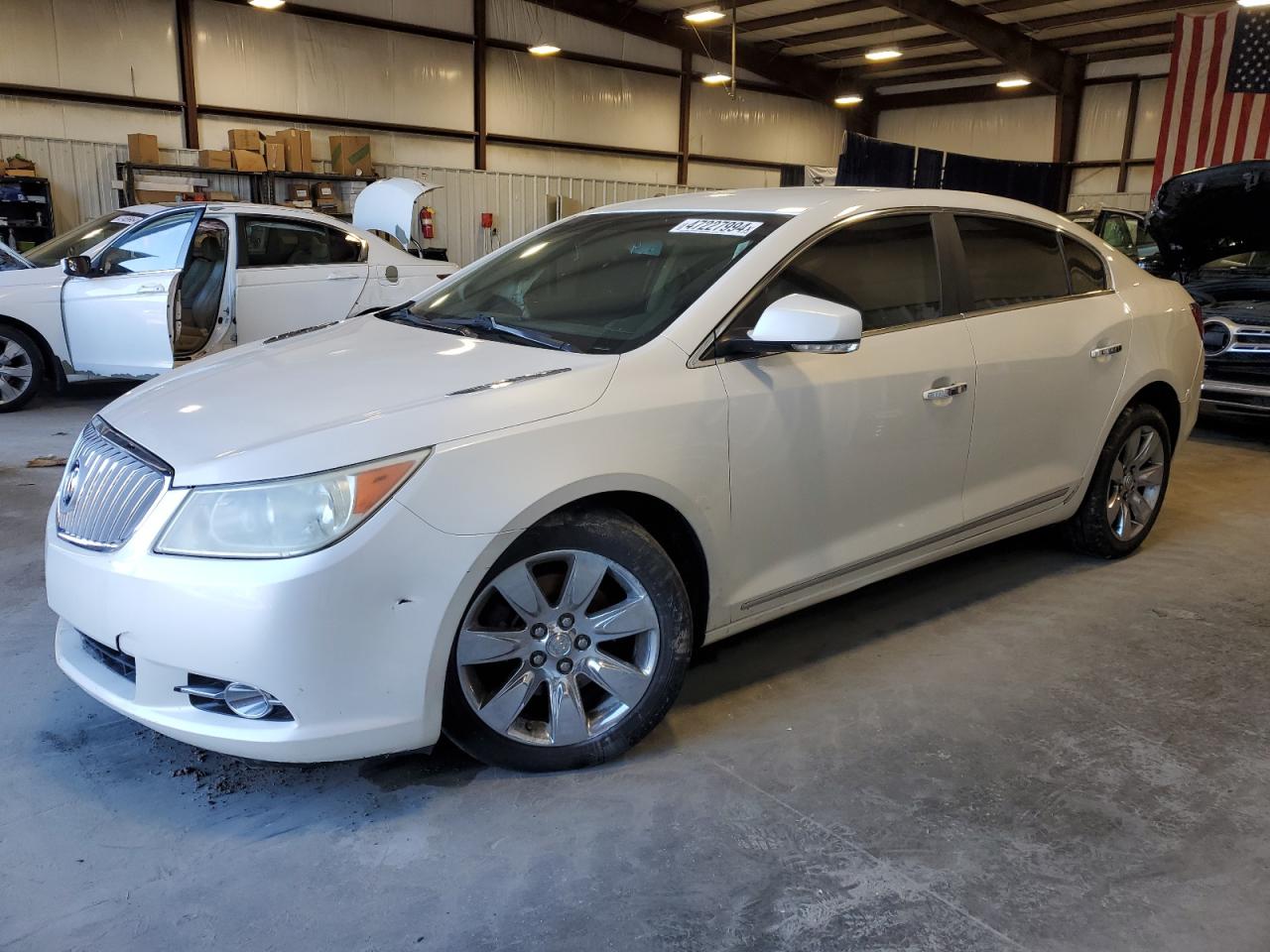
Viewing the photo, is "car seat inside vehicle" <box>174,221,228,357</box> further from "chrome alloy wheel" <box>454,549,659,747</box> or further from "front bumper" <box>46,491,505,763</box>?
"chrome alloy wheel" <box>454,549,659,747</box>

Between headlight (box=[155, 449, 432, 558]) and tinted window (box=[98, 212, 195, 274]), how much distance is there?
5.08 m

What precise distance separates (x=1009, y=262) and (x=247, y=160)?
11152 mm

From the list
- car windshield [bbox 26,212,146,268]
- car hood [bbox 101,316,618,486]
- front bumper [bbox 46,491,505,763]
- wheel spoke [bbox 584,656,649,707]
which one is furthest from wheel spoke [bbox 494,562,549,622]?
car windshield [bbox 26,212,146,268]

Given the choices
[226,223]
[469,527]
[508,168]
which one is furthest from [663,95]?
[469,527]

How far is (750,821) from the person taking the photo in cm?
228

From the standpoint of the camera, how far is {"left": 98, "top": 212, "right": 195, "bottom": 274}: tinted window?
649 cm

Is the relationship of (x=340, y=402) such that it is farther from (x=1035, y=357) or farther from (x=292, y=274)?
(x=292, y=274)

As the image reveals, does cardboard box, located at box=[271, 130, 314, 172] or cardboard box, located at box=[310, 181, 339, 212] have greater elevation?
cardboard box, located at box=[271, 130, 314, 172]

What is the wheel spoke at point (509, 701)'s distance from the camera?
7.57 ft

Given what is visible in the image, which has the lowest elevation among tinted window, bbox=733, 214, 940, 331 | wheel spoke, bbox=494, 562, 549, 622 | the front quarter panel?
wheel spoke, bbox=494, 562, 549, 622

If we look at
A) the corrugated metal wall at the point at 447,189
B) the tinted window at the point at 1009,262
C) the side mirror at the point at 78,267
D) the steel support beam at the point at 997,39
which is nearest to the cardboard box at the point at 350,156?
the corrugated metal wall at the point at 447,189

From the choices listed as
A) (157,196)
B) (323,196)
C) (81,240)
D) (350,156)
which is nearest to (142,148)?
(157,196)

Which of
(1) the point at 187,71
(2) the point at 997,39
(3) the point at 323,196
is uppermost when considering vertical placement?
(2) the point at 997,39

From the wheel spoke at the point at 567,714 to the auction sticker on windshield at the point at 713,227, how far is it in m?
1.40
